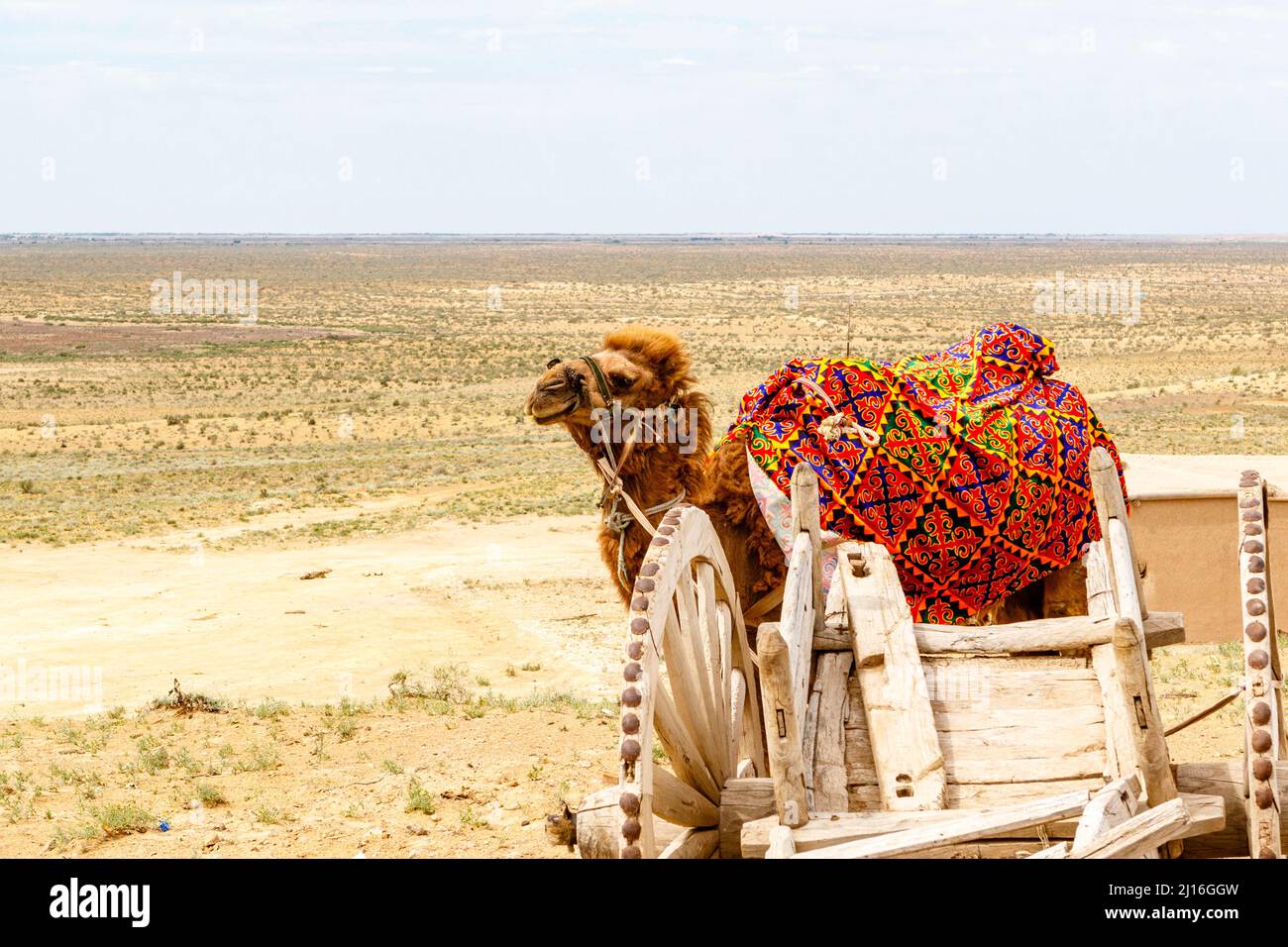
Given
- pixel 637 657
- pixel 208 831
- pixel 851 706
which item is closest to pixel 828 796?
pixel 851 706

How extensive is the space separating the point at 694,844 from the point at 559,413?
2.52 metres

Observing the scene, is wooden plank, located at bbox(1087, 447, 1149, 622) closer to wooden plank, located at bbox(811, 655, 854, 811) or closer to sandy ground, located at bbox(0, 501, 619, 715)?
wooden plank, located at bbox(811, 655, 854, 811)

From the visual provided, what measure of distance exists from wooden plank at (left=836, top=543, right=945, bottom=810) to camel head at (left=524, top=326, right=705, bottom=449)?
71.2 inches

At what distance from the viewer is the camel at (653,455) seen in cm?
586

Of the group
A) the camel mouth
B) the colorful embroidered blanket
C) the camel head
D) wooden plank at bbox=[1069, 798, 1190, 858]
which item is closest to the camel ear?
the camel head

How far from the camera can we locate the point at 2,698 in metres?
9.39

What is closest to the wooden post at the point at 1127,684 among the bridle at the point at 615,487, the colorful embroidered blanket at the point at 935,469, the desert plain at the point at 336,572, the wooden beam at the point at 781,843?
the wooden beam at the point at 781,843

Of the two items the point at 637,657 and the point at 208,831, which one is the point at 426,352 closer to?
the point at 208,831

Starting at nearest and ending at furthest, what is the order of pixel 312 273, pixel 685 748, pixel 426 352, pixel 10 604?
pixel 685 748 < pixel 10 604 < pixel 426 352 < pixel 312 273

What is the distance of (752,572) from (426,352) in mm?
39599

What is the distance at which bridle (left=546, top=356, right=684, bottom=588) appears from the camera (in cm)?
587

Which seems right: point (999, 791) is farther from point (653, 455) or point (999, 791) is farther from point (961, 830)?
point (653, 455)

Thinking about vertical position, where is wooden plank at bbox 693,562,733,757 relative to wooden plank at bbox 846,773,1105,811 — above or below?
above

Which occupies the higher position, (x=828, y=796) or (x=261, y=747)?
(x=828, y=796)
